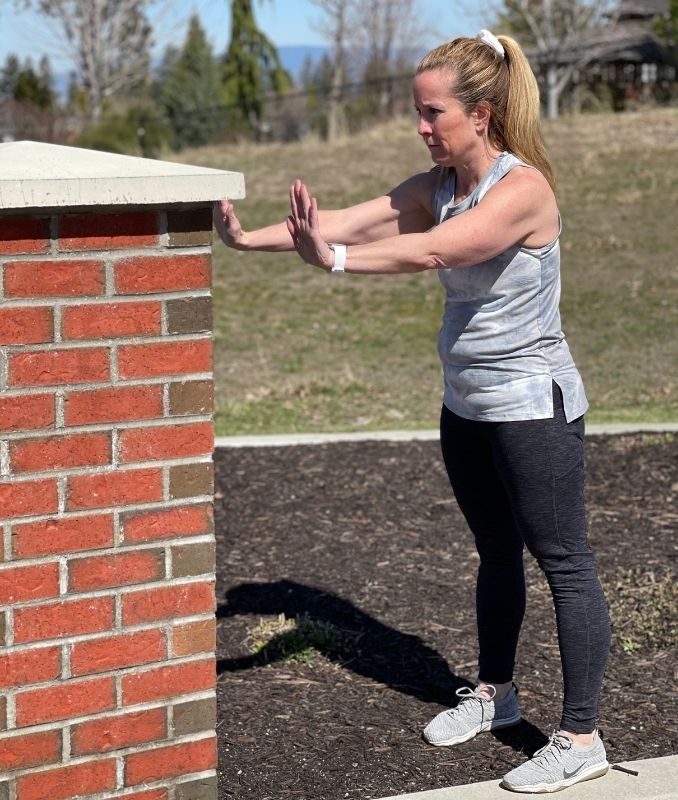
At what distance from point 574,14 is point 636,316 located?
77.1 ft

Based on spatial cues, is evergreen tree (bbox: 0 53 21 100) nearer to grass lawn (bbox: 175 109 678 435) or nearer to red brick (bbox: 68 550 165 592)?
grass lawn (bbox: 175 109 678 435)

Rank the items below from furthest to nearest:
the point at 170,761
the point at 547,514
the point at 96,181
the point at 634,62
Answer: the point at 634,62 < the point at 547,514 < the point at 170,761 < the point at 96,181

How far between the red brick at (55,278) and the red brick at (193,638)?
786mm

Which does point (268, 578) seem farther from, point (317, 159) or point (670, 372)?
point (317, 159)

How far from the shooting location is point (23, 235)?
246cm

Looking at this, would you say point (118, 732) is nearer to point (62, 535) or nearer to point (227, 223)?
point (62, 535)

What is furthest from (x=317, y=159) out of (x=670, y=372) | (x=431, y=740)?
(x=431, y=740)

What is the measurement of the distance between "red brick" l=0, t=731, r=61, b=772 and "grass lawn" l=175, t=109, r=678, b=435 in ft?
18.8

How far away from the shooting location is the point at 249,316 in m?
14.5

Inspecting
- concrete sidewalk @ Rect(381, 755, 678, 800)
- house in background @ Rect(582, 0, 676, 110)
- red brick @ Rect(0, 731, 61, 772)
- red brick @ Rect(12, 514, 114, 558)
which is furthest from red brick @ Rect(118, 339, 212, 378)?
house in background @ Rect(582, 0, 676, 110)

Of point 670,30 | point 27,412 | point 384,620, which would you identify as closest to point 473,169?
point 27,412

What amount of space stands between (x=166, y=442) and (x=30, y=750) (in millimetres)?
728

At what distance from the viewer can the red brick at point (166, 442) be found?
2.60 m

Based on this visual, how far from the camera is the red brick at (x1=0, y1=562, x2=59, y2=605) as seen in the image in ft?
8.35
